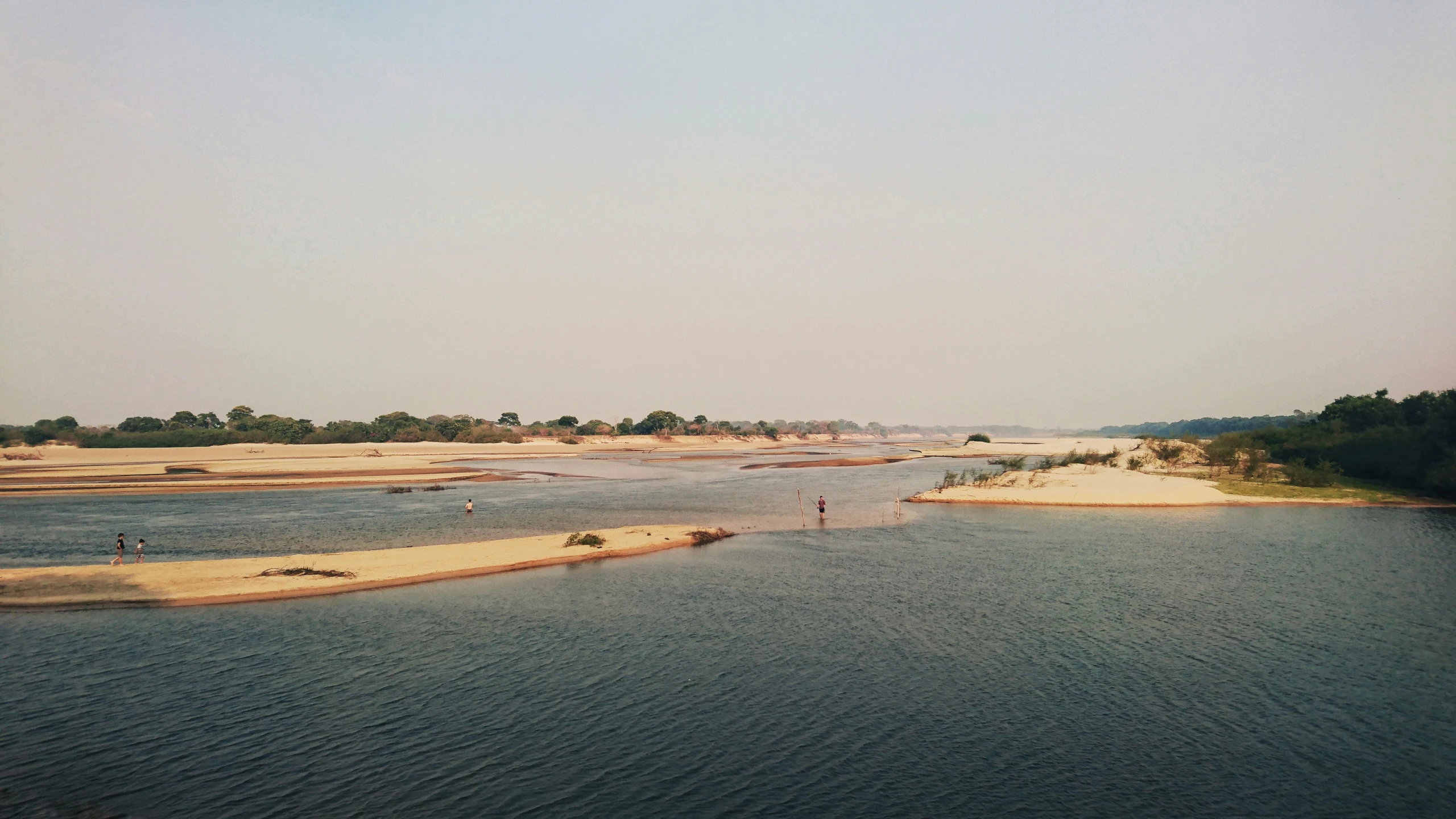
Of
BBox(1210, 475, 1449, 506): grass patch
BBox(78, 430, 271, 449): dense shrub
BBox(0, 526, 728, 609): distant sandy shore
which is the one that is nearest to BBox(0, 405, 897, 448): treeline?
BBox(78, 430, 271, 449): dense shrub

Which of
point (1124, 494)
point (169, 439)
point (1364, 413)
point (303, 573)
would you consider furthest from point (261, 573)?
point (169, 439)

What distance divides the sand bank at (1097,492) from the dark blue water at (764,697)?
27.3 m

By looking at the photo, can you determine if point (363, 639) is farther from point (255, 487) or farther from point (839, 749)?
point (255, 487)

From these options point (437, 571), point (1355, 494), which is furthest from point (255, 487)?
point (1355, 494)

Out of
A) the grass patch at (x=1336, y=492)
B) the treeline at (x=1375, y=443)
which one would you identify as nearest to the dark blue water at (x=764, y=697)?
the grass patch at (x=1336, y=492)

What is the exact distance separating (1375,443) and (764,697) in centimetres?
9143

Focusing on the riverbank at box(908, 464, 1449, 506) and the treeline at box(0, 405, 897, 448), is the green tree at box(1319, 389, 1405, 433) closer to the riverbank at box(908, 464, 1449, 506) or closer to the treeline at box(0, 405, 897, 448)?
the riverbank at box(908, 464, 1449, 506)

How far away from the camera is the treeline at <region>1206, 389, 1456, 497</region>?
220 ft

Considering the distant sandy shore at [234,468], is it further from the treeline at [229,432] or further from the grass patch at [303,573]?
the grass patch at [303,573]

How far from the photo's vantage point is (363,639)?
86.6ft

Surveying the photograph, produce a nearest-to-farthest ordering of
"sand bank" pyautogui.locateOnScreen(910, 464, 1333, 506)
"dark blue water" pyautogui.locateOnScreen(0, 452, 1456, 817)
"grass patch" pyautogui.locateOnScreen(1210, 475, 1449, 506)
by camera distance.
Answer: "dark blue water" pyautogui.locateOnScreen(0, 452, 1456, 817) → "grass patch" pyautogui.locateOnScreen(1210, 475, 1449, 506) → "sand bank" pyautogui.locateOnScreen(910, 464, 1333, 506)

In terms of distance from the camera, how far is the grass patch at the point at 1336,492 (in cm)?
6469

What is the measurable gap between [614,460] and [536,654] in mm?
129439

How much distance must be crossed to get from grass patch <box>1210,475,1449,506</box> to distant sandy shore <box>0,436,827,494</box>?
297 feet
